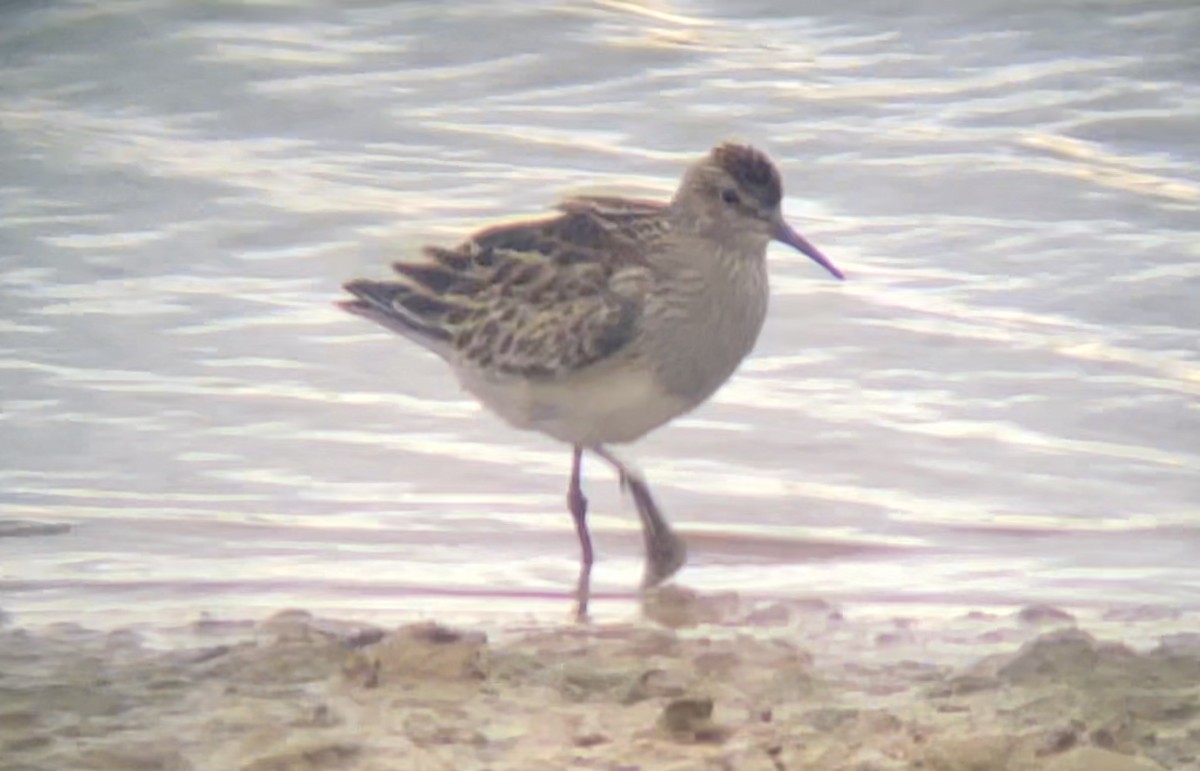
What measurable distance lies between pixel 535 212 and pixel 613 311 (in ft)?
9.80

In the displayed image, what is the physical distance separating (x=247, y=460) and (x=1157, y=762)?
3.74 m

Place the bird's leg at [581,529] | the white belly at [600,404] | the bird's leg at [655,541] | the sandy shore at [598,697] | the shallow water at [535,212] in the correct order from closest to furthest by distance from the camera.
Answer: the sandy shore at [598,697] < the bird's leg at [581,529] < the bird's leg at [655,541] < the shallow water at [535,212] < the white belly at [600,404]

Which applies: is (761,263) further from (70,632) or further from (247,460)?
(70,632)

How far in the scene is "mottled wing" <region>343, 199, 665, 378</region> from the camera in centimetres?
771

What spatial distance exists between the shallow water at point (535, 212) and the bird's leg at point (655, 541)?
79 millimetres

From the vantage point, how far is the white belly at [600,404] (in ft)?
25.1

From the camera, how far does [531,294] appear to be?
789cm

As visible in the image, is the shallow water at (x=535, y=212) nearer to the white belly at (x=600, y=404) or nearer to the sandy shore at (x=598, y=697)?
the white belly at (x=600, y=404)

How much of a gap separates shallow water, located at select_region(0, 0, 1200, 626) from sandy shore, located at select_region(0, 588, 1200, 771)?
582 mm

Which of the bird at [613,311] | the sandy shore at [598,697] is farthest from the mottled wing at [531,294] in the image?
the sandy shore at [598,697]

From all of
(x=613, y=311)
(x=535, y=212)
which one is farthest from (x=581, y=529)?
(x=535, y=212)

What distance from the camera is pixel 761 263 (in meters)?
8.02

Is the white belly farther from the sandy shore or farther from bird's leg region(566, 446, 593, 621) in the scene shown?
the sandy shore

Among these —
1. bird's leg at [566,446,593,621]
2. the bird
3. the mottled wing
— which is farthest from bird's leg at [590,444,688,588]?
the mottled wing
